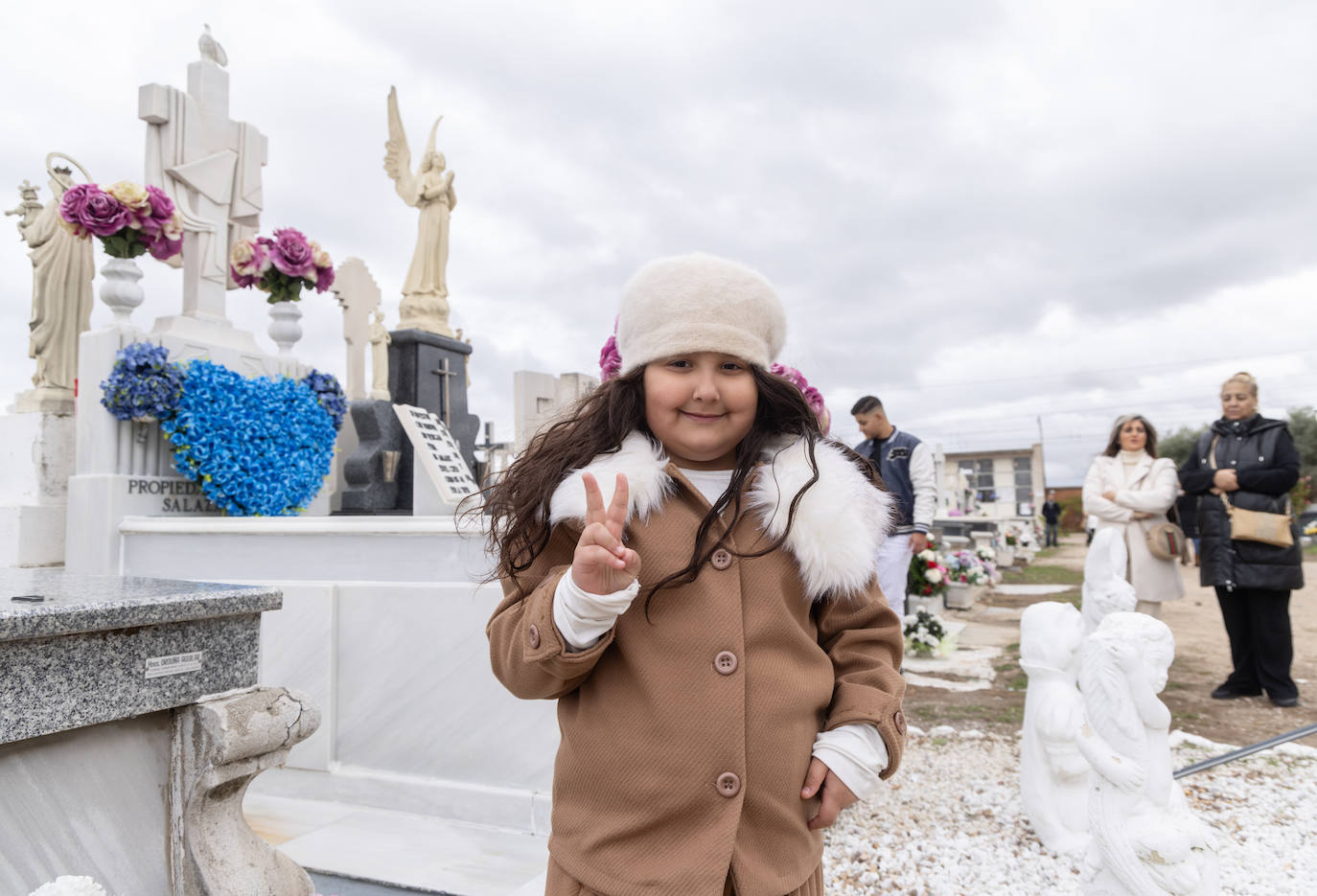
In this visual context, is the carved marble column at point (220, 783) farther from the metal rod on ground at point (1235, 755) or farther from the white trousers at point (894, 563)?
the white trousers at point (894, 563)

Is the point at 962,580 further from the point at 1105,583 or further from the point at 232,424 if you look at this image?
the point at 232,424

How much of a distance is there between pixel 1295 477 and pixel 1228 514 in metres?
0.41

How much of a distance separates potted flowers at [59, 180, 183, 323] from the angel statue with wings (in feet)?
13.7

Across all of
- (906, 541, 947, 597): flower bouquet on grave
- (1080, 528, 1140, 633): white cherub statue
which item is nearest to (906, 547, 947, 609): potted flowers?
(906, 541, 947, 597): flower bouquet on grave

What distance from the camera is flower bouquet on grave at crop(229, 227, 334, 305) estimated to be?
225 inches

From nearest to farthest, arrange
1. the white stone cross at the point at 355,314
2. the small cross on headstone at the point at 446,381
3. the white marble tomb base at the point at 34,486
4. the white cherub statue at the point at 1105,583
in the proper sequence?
the white cherub statue at the point at 1105,583
the white marble tomb base at the point at 34,486
the small cross on headstone at the point at 446,381
the white stone cross at the point at 355,314

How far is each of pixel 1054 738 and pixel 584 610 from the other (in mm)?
2866

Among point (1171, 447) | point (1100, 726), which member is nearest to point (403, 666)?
point (1100, 726)

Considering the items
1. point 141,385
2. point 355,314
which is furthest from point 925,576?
point 355,314

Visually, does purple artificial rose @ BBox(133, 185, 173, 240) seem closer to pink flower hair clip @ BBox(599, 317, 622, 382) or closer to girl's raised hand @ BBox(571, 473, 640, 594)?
pink flower hair clip @ BBox(599, 317, 622, 382)

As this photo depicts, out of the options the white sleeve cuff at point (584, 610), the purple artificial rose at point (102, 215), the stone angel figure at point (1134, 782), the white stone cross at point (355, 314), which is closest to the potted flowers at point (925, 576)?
the stone angel figure at point (1134, 782)

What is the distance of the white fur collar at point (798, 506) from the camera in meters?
1.42

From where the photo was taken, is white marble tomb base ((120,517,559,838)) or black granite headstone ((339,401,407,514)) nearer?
white marble tomb base ((120,517,559,838))

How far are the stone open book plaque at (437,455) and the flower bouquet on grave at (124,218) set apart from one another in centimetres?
180
